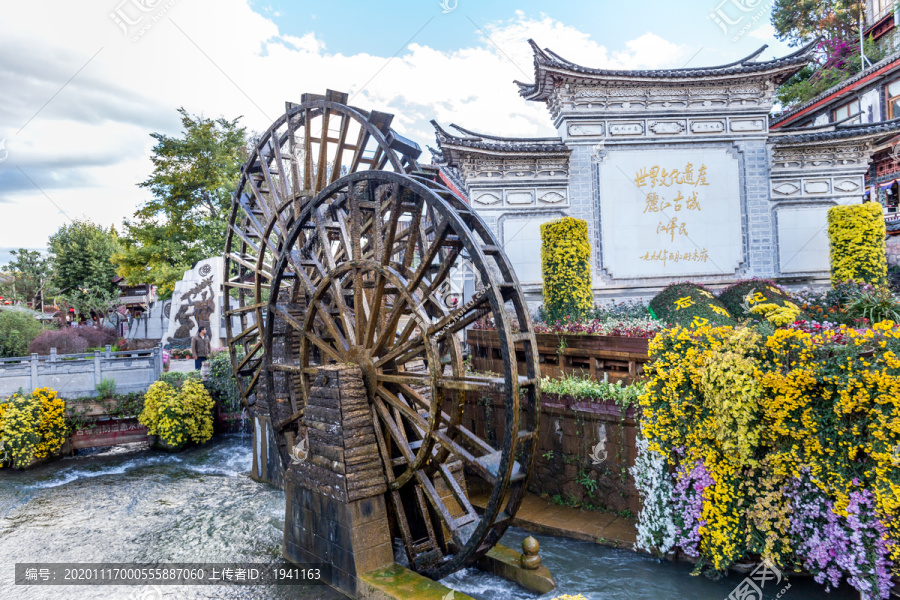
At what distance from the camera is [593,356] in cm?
768

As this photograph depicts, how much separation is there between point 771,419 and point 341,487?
3788 mm

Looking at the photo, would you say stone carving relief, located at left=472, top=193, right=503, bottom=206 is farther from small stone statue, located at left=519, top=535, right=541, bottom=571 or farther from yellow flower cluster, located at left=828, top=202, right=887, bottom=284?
small stone statue, located at left=519, top=535, right=541, bottom=571

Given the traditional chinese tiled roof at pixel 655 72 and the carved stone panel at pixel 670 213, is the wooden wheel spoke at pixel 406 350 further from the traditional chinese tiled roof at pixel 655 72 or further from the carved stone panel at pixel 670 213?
the traditional chinese tiled roof at pixel 655 72

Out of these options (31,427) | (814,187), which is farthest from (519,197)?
(31,427)

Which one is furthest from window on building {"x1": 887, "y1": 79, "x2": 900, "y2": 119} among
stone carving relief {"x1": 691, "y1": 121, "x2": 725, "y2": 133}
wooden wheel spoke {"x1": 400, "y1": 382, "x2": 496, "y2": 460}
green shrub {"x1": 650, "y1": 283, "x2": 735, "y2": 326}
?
wooden wheel spoke {"x1": 400, "y1": 382, "x2": 496, "y2": 460}

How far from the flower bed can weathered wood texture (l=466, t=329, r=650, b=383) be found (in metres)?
1.91

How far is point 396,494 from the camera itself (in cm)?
546

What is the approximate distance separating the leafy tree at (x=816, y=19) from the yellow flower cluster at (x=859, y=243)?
49.9 feet

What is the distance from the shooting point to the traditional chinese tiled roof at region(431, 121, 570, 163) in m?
12.5

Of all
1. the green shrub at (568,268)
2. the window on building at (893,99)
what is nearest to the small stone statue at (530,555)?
the green shrub at (568,268)

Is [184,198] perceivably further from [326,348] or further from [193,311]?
[326,348]

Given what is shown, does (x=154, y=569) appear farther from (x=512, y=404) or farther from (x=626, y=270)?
(x=626, y=270)

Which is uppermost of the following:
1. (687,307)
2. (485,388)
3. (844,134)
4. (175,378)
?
(844,134)

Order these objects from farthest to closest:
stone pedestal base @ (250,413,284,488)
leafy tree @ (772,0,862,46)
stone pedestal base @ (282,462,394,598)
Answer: leafy tree @ (772,0,862,46), stone pedestal base @ (250,413,284,488), stone pedestal base @ (282,462,394,598)
